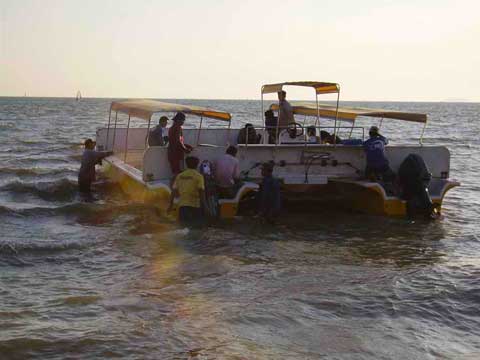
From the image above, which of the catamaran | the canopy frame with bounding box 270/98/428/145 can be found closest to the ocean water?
the catamaran

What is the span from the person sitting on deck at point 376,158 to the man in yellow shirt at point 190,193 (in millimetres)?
3568

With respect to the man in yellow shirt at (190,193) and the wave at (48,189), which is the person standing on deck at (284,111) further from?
the wave at (48,189)

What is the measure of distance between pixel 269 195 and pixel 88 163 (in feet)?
17.1

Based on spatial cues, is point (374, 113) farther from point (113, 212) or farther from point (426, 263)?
point (113, 212)

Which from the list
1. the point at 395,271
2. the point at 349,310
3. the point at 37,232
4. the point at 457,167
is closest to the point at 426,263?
the point at 395,271

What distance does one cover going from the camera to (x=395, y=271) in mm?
9367

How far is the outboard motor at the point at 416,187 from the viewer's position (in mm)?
12672

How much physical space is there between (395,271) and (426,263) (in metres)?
0.76

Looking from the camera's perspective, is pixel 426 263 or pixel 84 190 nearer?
pixel 426 263

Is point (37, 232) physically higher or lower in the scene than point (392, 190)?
lower

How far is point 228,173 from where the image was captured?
40.1 feet

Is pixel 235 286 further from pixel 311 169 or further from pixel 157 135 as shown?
pixel 157 135

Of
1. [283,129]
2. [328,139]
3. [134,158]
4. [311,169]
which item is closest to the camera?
[311,169]

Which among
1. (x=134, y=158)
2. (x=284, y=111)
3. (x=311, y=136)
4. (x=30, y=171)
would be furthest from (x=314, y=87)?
(x=30, y=171)
